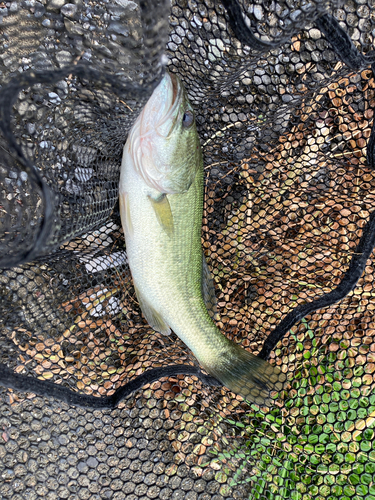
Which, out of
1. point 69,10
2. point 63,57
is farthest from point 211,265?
point 69,10

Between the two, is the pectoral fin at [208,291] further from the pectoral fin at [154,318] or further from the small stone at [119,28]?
the small stone at [119,28]

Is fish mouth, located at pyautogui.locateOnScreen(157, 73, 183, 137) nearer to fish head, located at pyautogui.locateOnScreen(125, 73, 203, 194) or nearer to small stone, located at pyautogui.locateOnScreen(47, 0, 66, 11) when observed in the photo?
fish head, located at pyautogui.locateOnScreen(125, 73, 203, 194)

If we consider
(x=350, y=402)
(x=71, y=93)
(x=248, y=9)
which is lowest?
(x=350, y=402)

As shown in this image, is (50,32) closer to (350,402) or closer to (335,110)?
(335,110)

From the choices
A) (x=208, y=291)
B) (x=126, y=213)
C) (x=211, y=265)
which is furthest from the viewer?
(x=211, y=265)

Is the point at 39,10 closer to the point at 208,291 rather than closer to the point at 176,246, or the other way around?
the point at 176,246

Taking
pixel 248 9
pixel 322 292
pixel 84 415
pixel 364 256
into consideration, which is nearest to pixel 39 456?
pixel 84 415

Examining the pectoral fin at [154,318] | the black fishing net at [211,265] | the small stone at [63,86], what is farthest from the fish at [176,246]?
the small stone at [63,86]

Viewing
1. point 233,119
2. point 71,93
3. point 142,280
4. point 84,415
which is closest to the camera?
point 71,93
